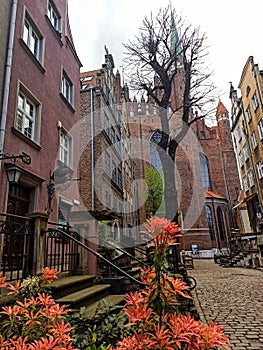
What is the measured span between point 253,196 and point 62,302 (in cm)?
2232

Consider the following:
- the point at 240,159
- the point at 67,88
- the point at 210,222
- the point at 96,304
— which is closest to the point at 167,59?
the point at 67,88

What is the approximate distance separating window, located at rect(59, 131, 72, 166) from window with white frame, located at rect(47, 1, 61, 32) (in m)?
4.55

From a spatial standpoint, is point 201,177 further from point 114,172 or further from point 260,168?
point 114,172

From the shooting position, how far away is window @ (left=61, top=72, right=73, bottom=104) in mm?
10820

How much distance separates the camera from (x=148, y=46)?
476 inches

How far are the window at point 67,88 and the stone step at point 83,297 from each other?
8.21 meters

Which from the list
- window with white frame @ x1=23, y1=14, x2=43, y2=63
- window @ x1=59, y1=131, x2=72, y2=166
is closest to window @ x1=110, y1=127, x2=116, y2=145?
window @ x1=59, y1=131, x2=72, y2=166

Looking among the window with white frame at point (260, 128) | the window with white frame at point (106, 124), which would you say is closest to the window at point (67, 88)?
the window with white frame at point (106, 124)

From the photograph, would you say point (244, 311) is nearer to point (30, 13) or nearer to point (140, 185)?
point (30, 13)

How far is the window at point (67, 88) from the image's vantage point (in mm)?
10820

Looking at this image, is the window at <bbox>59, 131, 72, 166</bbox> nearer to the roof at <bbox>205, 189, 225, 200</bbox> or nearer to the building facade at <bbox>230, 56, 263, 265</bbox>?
the building facade at <bbox>230, 56, 263, 265</bbox>

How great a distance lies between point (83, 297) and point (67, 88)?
31.1ft

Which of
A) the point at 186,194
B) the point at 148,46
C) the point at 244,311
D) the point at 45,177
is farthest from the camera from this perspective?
the point at 186,194

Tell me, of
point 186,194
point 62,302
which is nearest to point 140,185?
point 186,194
